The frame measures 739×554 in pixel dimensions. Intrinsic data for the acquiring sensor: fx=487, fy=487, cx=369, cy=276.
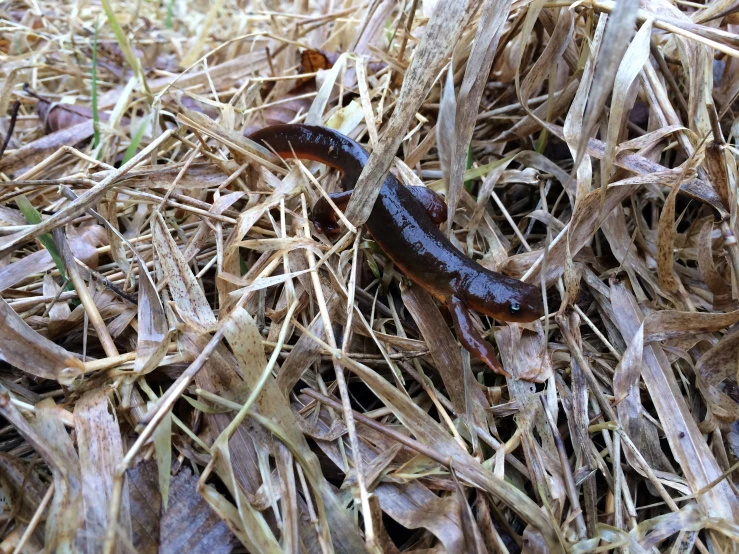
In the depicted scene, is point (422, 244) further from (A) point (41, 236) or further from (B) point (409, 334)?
(A) point (41, 236)

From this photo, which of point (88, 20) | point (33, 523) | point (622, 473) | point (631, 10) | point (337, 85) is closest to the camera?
point (631, 10)

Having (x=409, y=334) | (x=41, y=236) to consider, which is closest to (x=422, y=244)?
(x=409, y=334)

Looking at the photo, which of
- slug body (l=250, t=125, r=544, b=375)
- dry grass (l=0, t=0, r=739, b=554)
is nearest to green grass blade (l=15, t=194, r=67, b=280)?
dry grass (l=0, t=0, r=739, b=554)

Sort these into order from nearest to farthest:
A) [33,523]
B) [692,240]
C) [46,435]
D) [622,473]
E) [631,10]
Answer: [631,10] → [33,523] → [46,435] → [622,473] → [692,240]

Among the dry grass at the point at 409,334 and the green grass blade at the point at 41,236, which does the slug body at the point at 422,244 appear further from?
the green grass blade at the point at 41,236

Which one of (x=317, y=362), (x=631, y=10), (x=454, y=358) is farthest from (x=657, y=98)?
(x=317, y=362)

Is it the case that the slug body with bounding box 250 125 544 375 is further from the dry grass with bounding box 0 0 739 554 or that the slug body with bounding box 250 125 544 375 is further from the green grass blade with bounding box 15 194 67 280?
the green grass blade with bounding box 15 194 67 280

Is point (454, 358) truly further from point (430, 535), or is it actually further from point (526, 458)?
point (430, 535)
